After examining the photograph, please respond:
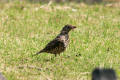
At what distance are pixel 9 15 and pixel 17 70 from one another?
5936mm

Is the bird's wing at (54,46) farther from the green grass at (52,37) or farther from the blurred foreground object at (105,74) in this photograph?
the blurred foreground object at (105,74)

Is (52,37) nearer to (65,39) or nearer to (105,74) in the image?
(65,39)

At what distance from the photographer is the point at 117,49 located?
9.47 m

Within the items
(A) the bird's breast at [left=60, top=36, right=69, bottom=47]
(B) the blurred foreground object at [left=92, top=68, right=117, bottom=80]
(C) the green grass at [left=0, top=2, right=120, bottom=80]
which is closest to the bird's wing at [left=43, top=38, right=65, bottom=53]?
(A) the bird's breast at [left=60, top=36, right=69, bottom=47]

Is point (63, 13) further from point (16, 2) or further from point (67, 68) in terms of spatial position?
point (67, 68)

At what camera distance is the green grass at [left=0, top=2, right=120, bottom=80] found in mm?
7496

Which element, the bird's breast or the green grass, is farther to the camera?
the bird's breast

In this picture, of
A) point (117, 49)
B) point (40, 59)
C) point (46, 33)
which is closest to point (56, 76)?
point (40, 59)

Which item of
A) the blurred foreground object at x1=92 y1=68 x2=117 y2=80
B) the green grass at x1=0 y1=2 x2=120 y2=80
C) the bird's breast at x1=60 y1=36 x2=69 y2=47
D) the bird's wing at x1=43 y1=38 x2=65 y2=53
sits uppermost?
the blurred foreground object at x1=92 y1=68 x2=117 y2=80

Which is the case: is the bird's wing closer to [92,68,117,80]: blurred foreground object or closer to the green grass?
the green grass

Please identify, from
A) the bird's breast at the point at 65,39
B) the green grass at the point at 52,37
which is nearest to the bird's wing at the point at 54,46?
the bird's breast at the point at 65,39

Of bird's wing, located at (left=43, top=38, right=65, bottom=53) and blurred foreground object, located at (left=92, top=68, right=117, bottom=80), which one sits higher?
blurred foreground object, located at (left=92, top=68, right=117, bottom=80)

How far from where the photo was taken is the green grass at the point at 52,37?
7.50 metres

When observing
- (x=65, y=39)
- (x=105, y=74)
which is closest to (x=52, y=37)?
(x=65, y=39)
